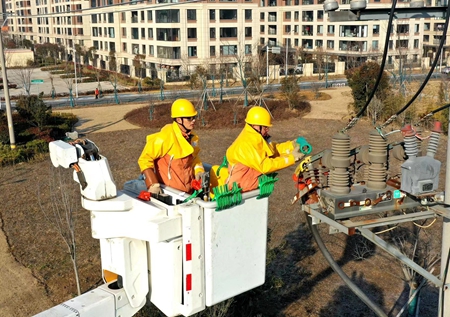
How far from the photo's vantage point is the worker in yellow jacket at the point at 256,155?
5180mm

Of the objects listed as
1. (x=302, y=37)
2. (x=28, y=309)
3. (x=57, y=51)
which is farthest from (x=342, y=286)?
(x=57, y=51)

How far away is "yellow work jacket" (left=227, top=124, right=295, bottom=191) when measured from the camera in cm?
517

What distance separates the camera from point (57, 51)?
6944 centimetres

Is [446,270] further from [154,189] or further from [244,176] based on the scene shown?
[154,189]

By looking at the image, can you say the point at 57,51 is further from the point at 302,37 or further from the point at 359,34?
the point at 359,34

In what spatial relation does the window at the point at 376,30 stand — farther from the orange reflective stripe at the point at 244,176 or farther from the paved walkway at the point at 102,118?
the orange reflective stripe at the point at 244,176

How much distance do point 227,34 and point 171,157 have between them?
4854 cm

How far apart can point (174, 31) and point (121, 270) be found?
48.2 metres

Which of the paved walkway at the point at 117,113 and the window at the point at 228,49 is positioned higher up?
the window at the point at 228,49

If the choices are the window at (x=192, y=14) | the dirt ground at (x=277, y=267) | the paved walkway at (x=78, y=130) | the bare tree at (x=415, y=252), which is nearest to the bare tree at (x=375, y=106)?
the paved walkway at (x=78, y=130)

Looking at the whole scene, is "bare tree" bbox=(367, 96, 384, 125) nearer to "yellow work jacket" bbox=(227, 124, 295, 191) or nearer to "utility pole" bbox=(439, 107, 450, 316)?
"yellow work jacket" bbox=(227, 124, 295, 191)

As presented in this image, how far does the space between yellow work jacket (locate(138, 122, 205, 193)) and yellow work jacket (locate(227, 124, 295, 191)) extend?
41 centimetres

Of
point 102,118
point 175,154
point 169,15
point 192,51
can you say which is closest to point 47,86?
point 169,15

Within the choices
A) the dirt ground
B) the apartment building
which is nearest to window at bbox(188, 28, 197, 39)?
the apartment building
